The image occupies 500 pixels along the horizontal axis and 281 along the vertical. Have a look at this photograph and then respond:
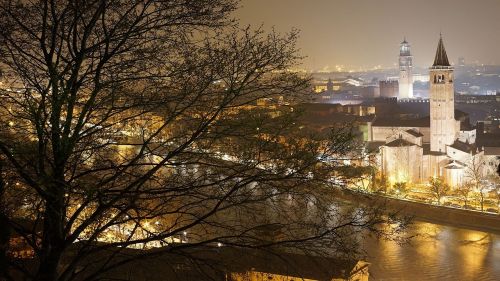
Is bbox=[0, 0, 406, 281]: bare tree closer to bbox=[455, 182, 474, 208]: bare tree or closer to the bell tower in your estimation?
bbox=[455, 182, 474, 208]: bare tree

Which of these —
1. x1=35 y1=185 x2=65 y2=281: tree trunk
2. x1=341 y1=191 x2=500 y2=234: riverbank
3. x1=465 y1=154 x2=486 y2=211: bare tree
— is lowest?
x1=341 y1=191 x2=500 y2=234: riverbank

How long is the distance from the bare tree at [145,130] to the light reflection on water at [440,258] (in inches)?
224

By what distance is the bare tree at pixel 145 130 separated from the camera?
7.20ft

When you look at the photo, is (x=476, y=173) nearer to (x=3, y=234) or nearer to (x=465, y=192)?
(x=465, y=192)

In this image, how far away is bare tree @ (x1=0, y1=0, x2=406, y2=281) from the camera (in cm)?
219

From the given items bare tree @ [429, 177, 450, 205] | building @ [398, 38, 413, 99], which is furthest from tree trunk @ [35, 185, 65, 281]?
building @ [398, 38, 413, 99]

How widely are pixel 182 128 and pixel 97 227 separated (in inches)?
19.0

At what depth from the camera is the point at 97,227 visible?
232 cm

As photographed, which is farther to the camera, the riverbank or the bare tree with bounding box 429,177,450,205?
the bare tree with bounding box 429,177,450,205

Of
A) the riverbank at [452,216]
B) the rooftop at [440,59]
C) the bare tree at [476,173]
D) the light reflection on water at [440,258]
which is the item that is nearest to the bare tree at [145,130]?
the light reflection on water at [440,258]

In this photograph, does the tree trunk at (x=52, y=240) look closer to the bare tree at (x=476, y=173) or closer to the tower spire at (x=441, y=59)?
the bare tree at (x=476, y=173)

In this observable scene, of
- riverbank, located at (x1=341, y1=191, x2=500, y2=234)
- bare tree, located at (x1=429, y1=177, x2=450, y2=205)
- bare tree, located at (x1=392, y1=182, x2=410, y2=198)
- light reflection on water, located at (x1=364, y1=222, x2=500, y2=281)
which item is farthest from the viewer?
bare tree, located at (x1=392, y1=182, x2=410, y2=198)

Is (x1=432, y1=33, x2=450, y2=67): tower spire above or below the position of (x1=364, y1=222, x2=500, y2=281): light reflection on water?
above

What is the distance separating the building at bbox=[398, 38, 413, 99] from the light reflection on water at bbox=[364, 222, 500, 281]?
29.5 metres
